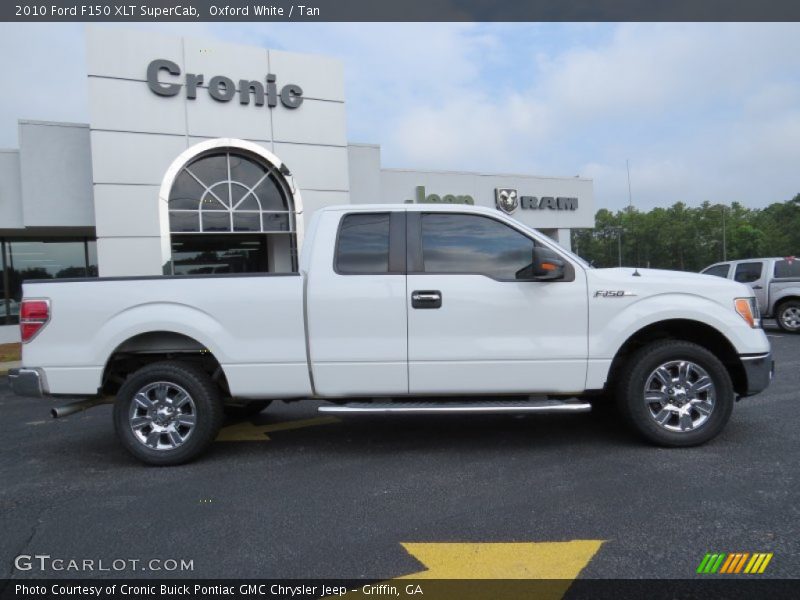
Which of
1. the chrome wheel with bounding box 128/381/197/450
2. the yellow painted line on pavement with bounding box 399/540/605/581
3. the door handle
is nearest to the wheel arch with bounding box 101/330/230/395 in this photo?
the chrome wheel with bounding box 128/381/197/450

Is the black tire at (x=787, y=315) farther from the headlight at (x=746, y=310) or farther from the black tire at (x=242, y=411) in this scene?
the black tire at (x=242, y=411)

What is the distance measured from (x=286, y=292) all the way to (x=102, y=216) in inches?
416

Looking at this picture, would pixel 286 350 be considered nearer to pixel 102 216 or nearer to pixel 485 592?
pixel 485 592

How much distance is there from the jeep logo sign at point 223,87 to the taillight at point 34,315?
35.0 ft

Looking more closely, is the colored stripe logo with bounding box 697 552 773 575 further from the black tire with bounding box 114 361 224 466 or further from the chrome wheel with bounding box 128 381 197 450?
the chrome wheel with bounding box 128 381 197 450

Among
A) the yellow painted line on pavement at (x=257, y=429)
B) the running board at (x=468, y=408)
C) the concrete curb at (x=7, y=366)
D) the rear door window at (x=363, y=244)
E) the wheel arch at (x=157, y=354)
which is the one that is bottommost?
the concrete curb at (x=7, y=366)

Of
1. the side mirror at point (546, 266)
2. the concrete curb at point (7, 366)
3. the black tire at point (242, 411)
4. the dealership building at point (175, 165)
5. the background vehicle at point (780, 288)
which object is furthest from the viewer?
the dealership building at point (175, 165)

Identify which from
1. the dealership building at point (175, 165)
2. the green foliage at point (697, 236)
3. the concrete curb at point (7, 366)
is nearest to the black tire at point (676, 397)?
the concrete curb at point (7, 366)

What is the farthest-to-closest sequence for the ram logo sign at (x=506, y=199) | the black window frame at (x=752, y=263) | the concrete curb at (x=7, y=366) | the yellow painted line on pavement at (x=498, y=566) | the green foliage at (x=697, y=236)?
the green foliage at (x=697, y=236), the ram logo sign at (x=506, y=199), the black window frame at (x=752, y=263), the concrete curb at (x=7, y=366), the yellow painted line on pavement at (x=498, y=566)

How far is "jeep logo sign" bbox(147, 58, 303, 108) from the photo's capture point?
13.1 meters

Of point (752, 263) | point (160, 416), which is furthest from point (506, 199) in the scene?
point (160, 416)

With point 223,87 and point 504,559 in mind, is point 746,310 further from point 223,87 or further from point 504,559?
point 223,87

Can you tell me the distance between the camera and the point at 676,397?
14.0 feet

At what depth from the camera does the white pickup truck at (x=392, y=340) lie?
421 centimetres
